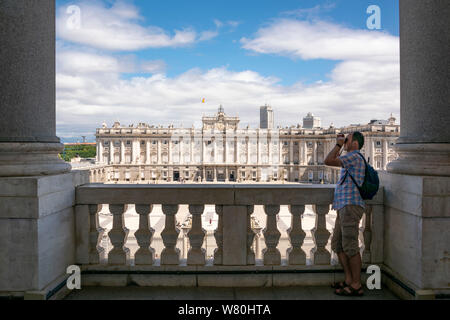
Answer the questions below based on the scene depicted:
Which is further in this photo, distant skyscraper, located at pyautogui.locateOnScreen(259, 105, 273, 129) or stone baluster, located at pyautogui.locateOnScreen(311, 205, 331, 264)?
distant skyscraper, located at pyautogui.locateOnScreen(259, 105, 273, 129)

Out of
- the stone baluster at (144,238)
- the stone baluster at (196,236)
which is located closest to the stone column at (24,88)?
the stone baluster at (144,238)

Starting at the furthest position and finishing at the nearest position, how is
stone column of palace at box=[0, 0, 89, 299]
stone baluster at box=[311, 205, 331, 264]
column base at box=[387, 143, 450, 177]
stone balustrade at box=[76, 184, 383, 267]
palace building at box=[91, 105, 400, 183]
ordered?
palace building at box=[91, 105, 400, 183] < stone baluster at box=[311, 205, 331, 264] < stone balustrade at box=[76, 184, 383, 267] < column base at box=[387, 143, 450, 177] < stone column of palace at box=[0, 0, 89, 299]

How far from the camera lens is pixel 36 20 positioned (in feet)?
13.9

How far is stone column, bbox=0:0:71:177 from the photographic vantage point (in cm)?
407

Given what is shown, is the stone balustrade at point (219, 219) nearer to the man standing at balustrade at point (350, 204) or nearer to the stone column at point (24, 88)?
the man standing at balustrade at point (350, 204)

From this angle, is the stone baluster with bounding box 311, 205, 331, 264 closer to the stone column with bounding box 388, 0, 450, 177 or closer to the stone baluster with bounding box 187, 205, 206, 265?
the stone column with bounding box 388, 0, 450, 177

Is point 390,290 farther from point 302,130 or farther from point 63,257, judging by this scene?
point 302,130

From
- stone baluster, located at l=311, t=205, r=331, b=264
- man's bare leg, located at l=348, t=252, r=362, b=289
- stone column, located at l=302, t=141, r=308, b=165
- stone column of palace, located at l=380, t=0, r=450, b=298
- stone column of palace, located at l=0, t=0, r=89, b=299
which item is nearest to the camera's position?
stone column of palace, located at l=0, t=0, r=89, b=299

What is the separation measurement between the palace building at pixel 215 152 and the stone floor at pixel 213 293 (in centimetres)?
9179

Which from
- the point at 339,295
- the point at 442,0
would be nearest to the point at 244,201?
the point at 339,295

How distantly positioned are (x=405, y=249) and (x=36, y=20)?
5.27m

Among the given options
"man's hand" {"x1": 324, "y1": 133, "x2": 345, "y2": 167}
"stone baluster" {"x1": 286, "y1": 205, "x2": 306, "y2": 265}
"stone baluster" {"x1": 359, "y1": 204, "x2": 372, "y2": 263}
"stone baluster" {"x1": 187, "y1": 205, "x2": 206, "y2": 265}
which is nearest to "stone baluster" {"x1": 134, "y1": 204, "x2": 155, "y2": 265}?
"stone baluster" {"x1": 187, "y1": 205, "x2": 206, "y2": 265}

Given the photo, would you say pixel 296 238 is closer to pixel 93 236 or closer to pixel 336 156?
pixel 336 156

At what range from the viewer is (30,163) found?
13.8ft
